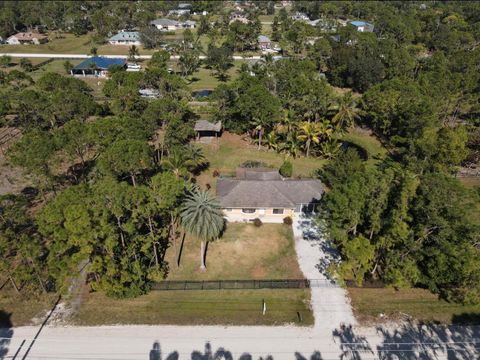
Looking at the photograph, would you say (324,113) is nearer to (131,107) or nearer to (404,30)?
(131,107)

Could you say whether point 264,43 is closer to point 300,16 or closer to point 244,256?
point 300,16

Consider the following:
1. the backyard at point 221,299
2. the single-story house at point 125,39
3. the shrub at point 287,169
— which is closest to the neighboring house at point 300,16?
the single-story house at point 125,39

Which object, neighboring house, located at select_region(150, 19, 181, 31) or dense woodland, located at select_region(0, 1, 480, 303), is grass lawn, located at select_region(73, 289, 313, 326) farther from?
neighboring house, located at select_region(150, 19, 181, 31)

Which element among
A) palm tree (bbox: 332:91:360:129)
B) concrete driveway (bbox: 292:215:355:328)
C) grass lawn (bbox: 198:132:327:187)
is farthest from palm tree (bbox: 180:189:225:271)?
palm tree (bbox: 332:91:360:129)

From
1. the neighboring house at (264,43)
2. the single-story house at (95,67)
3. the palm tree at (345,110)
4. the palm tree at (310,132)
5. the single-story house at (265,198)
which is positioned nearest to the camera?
the single-story house at (265,198)

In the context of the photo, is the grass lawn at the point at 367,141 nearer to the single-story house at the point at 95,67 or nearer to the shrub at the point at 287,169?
the shrub at the point at 287,169

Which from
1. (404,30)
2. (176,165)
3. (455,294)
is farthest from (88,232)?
(404,30)

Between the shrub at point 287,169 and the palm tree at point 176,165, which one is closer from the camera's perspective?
the palm tree at point 176,165
